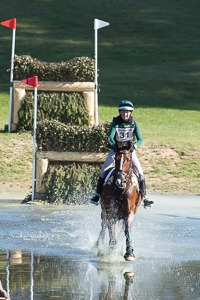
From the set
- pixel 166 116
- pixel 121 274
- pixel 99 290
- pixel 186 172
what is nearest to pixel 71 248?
pixel 121 274

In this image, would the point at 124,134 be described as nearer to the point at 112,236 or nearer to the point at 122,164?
the point at 122,164

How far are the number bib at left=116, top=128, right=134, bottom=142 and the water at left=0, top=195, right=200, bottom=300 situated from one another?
4.41 feet

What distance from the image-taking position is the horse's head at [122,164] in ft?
46.6

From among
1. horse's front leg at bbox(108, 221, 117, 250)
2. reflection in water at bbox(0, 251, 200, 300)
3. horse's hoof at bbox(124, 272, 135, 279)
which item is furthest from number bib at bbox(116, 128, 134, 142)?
horse's hoof at bbox(124, 272, 135, 279)

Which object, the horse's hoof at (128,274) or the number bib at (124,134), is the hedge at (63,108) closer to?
the number bib at (124,134)

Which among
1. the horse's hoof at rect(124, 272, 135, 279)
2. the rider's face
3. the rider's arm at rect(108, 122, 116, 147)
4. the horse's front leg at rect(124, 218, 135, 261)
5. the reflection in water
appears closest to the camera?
the reflection in water

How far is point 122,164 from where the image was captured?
14.3 meters

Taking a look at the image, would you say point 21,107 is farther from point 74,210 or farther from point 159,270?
point 159,270

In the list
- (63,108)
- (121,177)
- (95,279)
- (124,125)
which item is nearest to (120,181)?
(121,177)

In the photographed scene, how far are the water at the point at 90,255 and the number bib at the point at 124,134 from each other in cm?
134

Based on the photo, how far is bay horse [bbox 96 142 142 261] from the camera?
1429 centimetres

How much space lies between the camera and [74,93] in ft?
86.8

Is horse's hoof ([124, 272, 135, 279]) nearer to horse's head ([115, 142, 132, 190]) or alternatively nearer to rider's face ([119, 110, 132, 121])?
horse's head ([115, 142, 132, 190])

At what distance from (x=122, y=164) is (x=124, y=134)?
60cm
